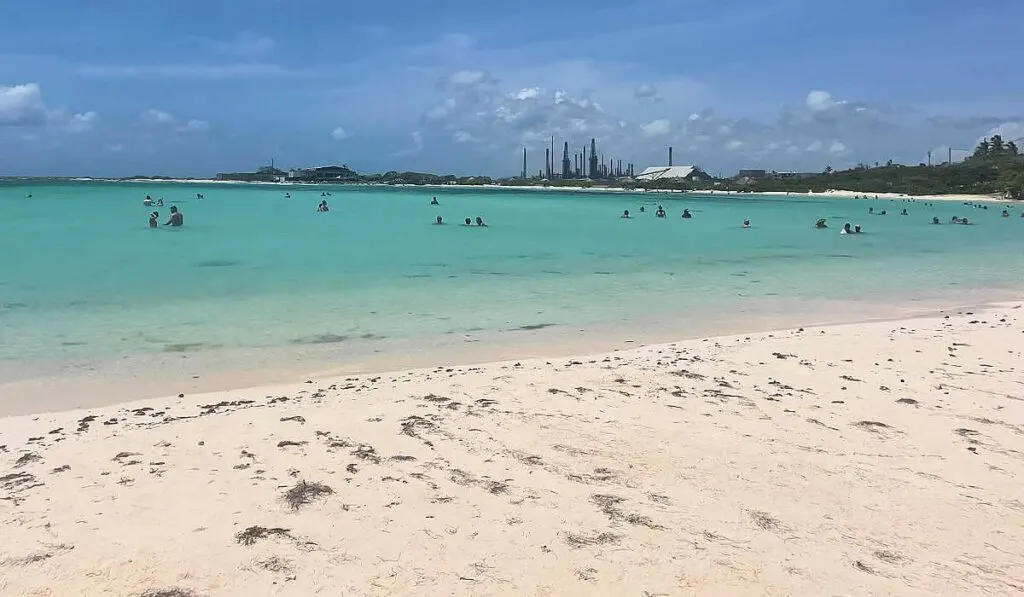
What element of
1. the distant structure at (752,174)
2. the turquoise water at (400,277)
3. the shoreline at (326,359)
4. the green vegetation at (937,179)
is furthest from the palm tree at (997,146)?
the shoreline at (326,359)

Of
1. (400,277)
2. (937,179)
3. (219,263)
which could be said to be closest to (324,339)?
(400,277)

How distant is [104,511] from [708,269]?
16277mm

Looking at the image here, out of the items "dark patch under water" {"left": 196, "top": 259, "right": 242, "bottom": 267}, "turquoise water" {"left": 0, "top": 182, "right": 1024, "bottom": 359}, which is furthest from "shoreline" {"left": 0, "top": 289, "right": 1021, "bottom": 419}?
"dark patch under water" {"left": 196, "top": 259, "right": 242, "bottom": 267}

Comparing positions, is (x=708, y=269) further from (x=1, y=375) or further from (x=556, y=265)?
(x=1, y=375)

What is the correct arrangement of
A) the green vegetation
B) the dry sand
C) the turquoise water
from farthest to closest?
the green vegetation → the turquoise water → the dry sand

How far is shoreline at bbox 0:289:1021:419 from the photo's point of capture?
260 inches

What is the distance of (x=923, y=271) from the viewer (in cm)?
1833

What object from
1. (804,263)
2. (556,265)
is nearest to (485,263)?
(556,265)

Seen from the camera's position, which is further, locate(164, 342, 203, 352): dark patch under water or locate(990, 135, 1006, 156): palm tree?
locate(990, 135, 1006, 156): palm tree

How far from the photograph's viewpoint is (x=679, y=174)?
132 m

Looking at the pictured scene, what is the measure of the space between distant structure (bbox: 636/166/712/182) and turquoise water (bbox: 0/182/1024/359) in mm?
100204

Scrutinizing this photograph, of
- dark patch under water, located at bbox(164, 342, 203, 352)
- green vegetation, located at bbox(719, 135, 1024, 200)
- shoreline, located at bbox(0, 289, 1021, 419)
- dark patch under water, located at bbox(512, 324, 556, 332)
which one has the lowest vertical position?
shoreline, located at bbox(0, 289, 1021, 419)

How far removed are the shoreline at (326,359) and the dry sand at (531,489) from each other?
0.61 metres

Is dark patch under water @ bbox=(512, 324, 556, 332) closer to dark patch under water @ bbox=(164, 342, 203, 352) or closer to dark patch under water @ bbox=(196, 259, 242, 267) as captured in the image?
dark patch under water @ bbox=(164, 342, 203, 352)
